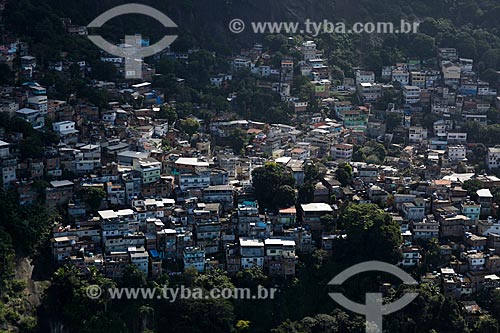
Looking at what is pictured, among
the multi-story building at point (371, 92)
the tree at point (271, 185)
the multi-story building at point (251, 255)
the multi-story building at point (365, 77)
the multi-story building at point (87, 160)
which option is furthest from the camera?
the multi-story building at point (365, 77)

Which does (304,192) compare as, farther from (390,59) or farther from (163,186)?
(390,59)

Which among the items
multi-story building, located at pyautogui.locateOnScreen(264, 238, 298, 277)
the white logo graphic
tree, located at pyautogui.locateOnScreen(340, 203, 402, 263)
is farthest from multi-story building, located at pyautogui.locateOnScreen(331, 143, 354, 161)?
the white logo graphic

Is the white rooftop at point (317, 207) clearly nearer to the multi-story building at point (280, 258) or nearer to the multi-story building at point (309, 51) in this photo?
the multi-story building at point (280, 258)

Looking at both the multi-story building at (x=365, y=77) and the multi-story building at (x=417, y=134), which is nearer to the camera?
the multi-story building at (x=417, y=134)

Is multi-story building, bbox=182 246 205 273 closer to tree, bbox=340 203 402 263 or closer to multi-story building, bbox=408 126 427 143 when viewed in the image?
tree, bbox=340 203 402 263

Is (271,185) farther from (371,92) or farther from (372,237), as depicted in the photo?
(371,92)

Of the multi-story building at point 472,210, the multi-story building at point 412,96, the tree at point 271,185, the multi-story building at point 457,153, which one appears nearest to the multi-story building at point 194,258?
the tree at point 271,185

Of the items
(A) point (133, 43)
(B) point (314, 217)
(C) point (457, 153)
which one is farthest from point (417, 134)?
(A) point (133, 43)

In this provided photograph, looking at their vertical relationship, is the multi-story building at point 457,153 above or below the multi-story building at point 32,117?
below
